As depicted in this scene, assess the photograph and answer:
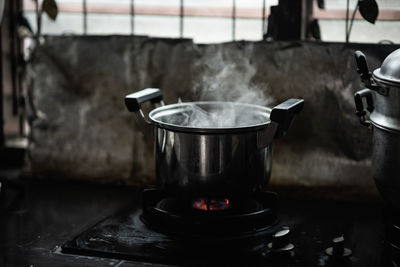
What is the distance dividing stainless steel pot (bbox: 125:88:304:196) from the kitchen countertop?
0.26 m

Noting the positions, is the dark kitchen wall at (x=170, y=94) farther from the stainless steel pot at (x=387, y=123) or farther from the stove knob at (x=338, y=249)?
the stove knob at (x=338, y=249)

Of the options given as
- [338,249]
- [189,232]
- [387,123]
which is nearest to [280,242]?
[338,249]

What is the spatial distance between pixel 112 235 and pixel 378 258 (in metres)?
0.77

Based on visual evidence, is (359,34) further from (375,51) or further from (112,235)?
(112,235)

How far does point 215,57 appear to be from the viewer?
2.02 metres

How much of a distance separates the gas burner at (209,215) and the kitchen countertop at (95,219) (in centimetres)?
11

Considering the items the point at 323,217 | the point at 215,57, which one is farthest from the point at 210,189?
the point at 215,57

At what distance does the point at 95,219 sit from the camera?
1851mm

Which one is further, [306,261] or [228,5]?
[228,5]

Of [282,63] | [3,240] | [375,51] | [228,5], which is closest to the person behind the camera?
[3,240]

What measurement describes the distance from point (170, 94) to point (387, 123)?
86 cm

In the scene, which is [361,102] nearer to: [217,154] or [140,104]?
[217,154]

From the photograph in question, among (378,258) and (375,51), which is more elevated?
(375,51)

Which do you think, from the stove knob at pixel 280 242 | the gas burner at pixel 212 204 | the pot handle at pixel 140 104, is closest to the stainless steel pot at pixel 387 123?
the stove knob at pixel 280 242
